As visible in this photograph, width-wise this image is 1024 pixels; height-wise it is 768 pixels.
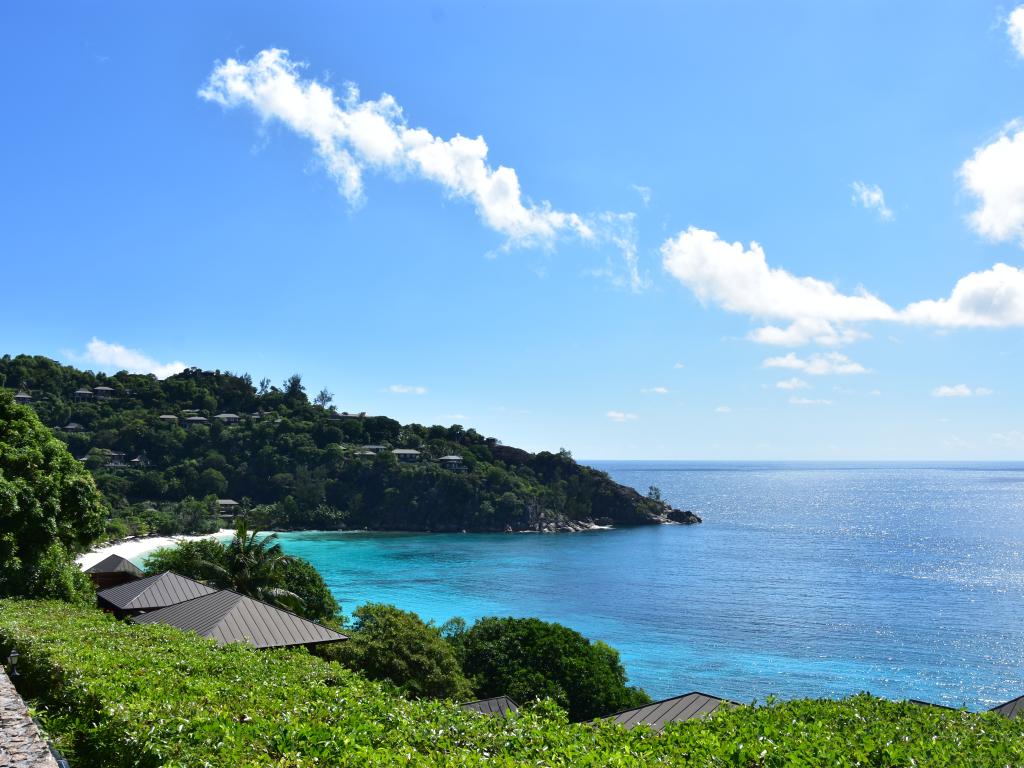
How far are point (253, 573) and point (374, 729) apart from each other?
2358 cm

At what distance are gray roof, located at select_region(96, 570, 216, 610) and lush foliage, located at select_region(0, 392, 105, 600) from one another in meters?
1.33

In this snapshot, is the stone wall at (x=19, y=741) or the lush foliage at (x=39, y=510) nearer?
the stone wall at (x=19, y=741)

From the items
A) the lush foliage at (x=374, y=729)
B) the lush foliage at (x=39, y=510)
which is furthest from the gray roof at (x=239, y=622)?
the lush foliage at (x=39, y=510)

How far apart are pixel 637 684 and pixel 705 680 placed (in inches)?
143

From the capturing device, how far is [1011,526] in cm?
9700

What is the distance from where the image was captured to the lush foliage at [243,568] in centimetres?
2586

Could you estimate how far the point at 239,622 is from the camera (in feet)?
43.4

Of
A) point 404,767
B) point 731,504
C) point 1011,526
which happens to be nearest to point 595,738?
point 404,767

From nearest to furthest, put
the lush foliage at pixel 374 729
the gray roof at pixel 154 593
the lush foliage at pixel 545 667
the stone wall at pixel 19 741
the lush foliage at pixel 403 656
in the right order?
the lush foliage at pixel 374 729 < the stone wall at pixel 19 741 < the gray roof at pixel 154 593 < the lush foliage at pixel 403 656 < the lush foliage at pixel 545 667

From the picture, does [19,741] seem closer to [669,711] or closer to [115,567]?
[669,711]

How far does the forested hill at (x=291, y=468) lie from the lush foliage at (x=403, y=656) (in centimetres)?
6737

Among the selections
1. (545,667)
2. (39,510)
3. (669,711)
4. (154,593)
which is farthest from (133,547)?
(669,711)

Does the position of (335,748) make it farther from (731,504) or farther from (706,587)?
(731,504)

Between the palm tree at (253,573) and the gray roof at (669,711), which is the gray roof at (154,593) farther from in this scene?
the gray roof at (669,711)
